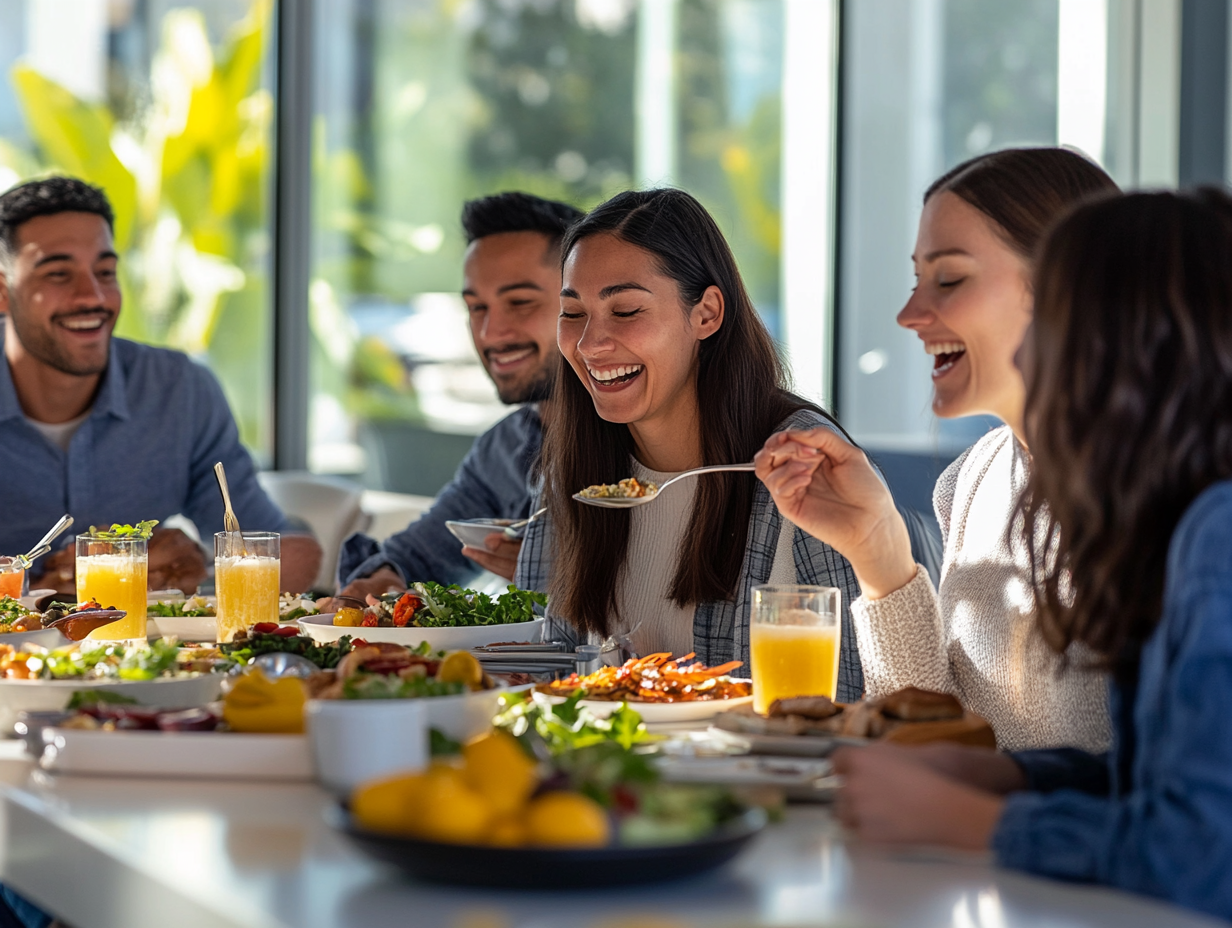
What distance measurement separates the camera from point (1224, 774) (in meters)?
1.01

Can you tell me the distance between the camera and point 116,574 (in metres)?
2.20

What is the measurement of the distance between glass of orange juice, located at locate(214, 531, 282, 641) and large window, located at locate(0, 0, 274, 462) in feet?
10.9

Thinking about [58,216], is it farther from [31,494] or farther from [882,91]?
[882,91]

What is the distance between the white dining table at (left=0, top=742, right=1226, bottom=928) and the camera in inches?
38.3

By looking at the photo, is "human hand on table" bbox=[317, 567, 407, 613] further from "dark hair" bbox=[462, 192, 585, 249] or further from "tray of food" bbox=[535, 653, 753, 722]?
"tray of food" bbox=[535, 653, 753, 722]

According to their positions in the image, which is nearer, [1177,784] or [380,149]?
[1177,784]

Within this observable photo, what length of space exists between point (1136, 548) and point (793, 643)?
0.55 meters

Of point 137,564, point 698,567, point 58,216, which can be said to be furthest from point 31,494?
point 698,567

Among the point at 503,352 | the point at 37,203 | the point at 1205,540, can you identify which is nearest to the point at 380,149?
the point at 37,203

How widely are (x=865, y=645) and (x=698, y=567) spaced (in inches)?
19.9

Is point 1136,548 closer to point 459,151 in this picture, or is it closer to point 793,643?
point 793,643

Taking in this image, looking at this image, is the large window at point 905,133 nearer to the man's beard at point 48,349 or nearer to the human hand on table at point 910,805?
the man's beard at point 48,349

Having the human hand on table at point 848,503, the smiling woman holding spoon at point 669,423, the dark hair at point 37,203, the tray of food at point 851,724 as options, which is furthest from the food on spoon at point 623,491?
the dark hair at point 37,203

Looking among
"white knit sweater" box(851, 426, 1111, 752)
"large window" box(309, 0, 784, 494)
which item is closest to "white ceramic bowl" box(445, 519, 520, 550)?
"white knit sweater" box(851, 426, 1111, 752)
